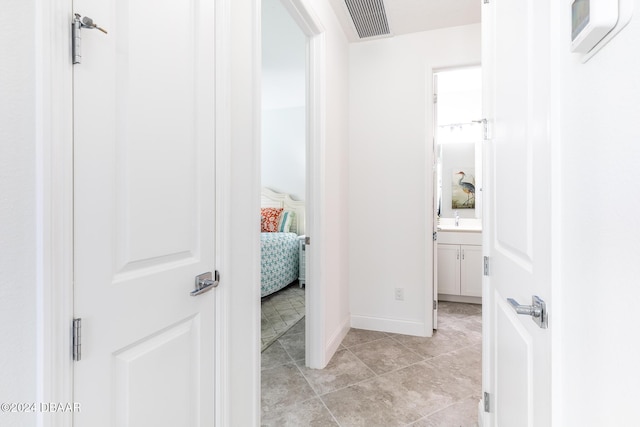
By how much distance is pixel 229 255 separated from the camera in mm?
1238

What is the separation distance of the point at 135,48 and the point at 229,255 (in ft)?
2.40

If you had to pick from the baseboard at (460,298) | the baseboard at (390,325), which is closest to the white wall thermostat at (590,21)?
the baseboard at (390,325)

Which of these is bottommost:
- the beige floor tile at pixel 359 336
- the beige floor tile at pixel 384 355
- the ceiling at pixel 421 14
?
the beige floor tile at pixel 384 355

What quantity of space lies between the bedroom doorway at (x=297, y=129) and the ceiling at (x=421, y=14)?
1.38 ft

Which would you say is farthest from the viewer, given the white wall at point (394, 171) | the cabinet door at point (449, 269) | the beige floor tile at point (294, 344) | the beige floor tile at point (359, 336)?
the cabinet door at point (449, 269)

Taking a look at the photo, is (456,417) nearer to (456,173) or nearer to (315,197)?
(315,197)

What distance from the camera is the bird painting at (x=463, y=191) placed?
4.43 meters

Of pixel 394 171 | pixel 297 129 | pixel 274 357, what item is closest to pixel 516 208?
pixel 394 171

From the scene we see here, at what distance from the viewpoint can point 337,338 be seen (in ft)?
8.71

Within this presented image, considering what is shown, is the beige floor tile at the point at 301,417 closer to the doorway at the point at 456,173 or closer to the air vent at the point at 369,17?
the doorway at the point at 456,173

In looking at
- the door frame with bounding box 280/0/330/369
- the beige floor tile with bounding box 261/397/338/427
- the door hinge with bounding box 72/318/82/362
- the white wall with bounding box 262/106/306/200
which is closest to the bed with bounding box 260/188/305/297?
the white wall with bounding box 262/106/306/200

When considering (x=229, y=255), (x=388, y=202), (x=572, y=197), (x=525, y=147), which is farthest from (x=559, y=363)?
(x=388, y=202)

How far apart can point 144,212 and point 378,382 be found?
1.88m

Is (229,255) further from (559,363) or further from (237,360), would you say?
(559,363)
